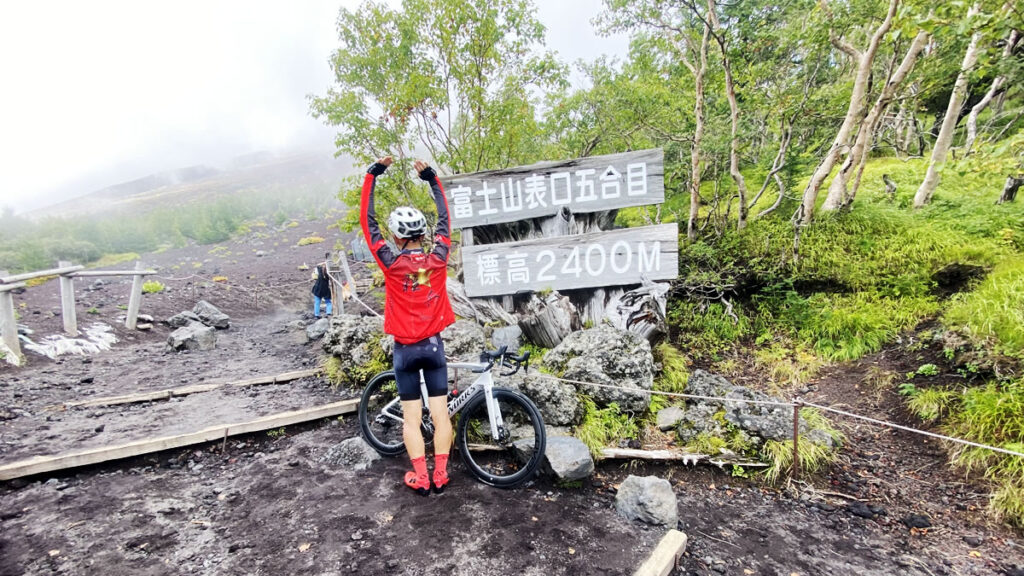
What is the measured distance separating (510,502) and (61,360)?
392 inches

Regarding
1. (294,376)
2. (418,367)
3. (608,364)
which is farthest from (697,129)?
(294,376)

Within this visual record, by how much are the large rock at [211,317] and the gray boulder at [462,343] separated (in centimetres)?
1086

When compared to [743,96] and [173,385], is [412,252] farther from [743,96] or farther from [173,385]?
[743,96]

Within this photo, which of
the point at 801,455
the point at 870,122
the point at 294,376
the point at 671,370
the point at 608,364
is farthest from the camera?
the point at 870,122

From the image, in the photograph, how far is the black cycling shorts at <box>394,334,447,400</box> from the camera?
352 cm

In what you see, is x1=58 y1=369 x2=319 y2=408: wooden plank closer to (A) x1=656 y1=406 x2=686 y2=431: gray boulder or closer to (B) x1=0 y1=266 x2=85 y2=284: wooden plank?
(B) x1=0 y1=266 x2=85 y2=284: wooden plank

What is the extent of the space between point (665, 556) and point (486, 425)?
2.13 meters

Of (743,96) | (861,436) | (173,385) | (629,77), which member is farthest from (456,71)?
(861,436)

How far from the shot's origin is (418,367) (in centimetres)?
358

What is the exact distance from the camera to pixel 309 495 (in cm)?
362

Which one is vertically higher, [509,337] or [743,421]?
[509,337]

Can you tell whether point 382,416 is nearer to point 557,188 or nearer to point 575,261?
point 575,261

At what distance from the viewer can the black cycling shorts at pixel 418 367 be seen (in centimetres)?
352

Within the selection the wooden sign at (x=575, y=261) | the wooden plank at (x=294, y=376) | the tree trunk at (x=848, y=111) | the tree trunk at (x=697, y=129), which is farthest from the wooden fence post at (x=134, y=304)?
the tree trunk at (x=848, y=111)
